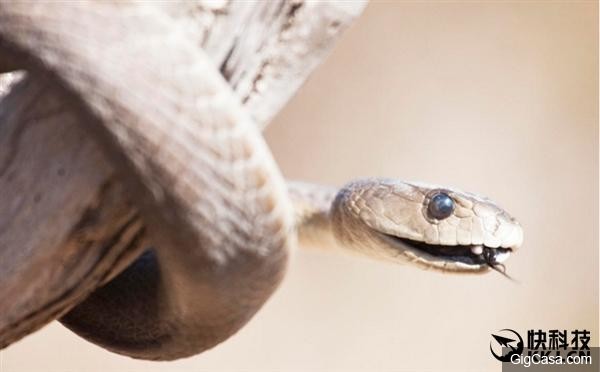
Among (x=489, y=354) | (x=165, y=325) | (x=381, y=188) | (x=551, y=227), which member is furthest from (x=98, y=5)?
(x=551, y=227)

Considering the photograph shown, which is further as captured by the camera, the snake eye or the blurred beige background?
the blurred beige background

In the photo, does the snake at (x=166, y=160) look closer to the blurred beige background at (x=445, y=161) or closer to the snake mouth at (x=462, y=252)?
the snake mouth at (x=462, y=252)

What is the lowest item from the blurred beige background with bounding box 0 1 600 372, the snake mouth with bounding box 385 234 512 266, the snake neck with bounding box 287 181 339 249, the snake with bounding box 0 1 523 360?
the blurred beige background with bounding box 0 1 600 372

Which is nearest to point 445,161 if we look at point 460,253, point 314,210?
point 314,210

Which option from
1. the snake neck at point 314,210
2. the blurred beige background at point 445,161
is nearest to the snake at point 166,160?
the snake neck at point 314,210

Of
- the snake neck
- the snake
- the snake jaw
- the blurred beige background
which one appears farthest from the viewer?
the blurred beige background

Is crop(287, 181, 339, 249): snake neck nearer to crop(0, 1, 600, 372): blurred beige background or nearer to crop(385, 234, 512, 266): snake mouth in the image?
crop(385, 234, 512, 266): snake mouth

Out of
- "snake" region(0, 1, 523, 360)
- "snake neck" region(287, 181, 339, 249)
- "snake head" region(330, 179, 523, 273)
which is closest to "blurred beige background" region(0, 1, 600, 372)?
"snake neck" region(287, 181, 339, 249)
